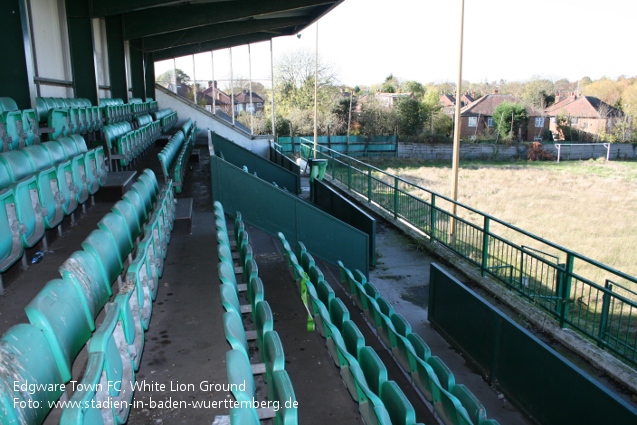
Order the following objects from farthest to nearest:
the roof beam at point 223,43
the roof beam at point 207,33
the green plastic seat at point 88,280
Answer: the roof beam at point 223,43, the roof beam at point 207,33, the green plastic seat at point 88,280

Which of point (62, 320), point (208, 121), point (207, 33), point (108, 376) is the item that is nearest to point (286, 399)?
point (108, 376)

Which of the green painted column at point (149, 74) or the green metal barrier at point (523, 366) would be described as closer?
the green metal barrier at point (523, 366)

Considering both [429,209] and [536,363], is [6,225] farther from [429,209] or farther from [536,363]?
[429,209]

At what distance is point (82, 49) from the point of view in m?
11.9

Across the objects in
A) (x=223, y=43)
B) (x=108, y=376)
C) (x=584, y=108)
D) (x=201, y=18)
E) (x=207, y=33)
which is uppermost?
(x=223, y=43)

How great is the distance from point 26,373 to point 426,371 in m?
2.92

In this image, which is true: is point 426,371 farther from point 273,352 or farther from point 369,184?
point 369,184

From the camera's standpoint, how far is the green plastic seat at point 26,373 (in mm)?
1499

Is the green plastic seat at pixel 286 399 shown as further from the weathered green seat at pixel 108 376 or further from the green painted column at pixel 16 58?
the green painted column at pixel 16 58

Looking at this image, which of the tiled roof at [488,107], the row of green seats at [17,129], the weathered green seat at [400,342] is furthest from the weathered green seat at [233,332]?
the tiled roof at [488,107]

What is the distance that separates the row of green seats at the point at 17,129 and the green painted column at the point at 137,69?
13746 millimetres

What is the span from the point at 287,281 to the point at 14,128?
352 cm

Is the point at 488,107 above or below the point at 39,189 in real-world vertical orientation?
above

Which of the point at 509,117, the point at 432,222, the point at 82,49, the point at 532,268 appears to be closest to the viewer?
the point at 532,268
